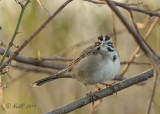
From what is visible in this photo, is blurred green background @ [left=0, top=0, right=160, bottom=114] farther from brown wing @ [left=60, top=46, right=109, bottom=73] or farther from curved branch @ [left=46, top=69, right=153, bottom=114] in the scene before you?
curved branch @ [left=46, top=69, right=153, bottom=114]

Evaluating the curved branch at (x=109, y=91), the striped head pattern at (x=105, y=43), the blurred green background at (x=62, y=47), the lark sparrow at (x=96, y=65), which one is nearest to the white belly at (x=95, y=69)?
the lark sparrow at (x=96, y=65)

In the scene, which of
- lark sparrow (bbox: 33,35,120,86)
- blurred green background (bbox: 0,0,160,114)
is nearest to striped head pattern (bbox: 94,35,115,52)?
lark sparrow (bbox: 33,35,120,86)

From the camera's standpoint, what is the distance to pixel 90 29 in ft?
17.6

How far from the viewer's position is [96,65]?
424 centimetres

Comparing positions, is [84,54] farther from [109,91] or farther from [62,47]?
[109,91]

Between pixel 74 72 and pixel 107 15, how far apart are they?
1.32 meters

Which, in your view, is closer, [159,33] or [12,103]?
[159,33]

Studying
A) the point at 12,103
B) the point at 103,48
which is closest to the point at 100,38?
Answer: the point at 103,48

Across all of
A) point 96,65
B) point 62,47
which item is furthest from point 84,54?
point 62,47

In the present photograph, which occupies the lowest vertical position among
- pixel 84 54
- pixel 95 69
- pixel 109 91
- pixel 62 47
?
pixel 109 91

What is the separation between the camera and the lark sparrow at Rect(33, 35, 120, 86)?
4.12 metres

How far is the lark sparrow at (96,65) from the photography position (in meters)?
4.12

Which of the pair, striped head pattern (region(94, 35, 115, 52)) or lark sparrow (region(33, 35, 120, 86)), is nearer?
lark sparrow (region(33, 35, 120, 86))

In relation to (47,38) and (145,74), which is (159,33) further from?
(47,38)
